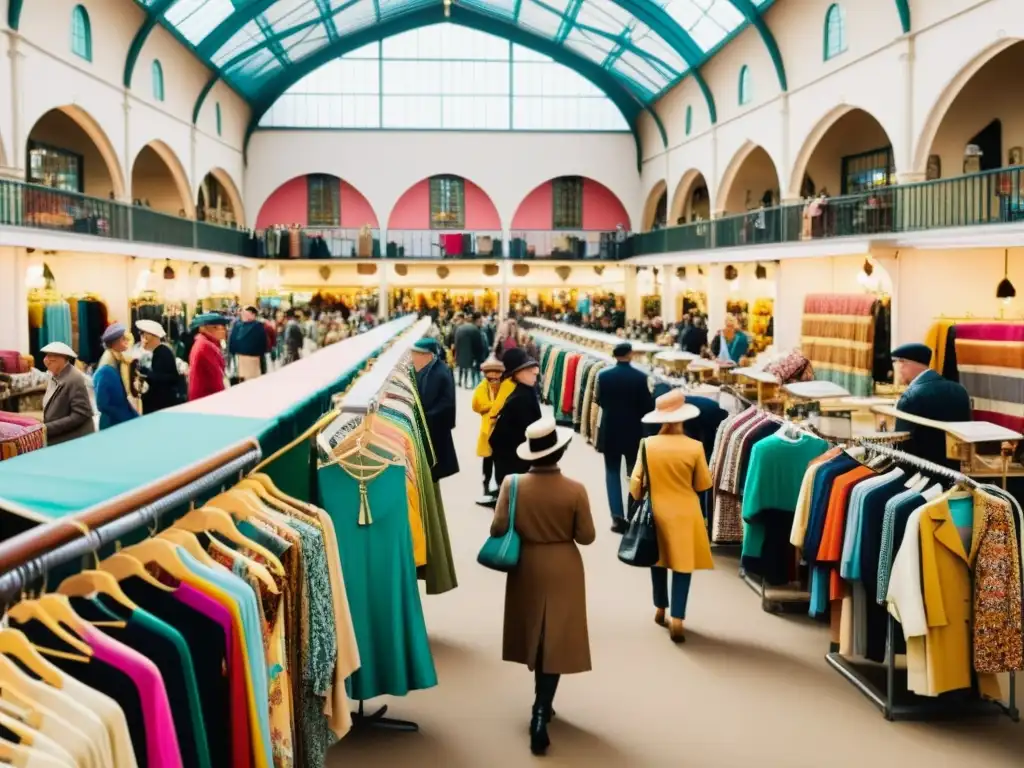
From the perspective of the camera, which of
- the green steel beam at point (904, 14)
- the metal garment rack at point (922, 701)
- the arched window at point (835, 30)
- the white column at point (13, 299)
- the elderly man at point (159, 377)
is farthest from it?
the arched window at point (835, 30)

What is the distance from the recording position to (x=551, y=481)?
4.74 meters

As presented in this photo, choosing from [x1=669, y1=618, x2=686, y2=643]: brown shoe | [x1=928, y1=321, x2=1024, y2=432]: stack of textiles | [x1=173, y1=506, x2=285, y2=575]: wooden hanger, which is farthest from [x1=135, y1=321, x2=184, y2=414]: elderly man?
[x1=928, y1=321, x2=1024, y2=432]: stack of textiles

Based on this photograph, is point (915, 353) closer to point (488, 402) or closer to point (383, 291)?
point (488, 402)

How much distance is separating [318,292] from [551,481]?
1245 inches

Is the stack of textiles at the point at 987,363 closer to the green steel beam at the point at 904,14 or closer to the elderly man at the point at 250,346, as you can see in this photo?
the green steel beam at the point at 904,14

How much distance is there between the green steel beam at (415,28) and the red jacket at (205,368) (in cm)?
2696

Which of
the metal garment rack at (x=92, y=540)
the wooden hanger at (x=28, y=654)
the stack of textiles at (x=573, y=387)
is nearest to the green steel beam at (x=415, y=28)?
the stack of textiles at (x=573, y=387)

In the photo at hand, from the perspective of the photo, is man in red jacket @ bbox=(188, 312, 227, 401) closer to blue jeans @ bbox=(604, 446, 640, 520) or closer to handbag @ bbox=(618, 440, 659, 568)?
blue jeans @ bbox=(604, 446, 640, 520)

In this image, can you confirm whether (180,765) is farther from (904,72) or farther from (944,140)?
(944,140)

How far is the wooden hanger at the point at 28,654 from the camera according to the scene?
183 centimetres

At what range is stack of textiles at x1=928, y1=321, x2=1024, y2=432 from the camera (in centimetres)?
1095

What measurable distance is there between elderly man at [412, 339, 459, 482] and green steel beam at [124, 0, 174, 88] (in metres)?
17.0

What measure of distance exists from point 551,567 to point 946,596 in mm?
1828

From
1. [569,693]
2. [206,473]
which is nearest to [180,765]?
[206,473]
